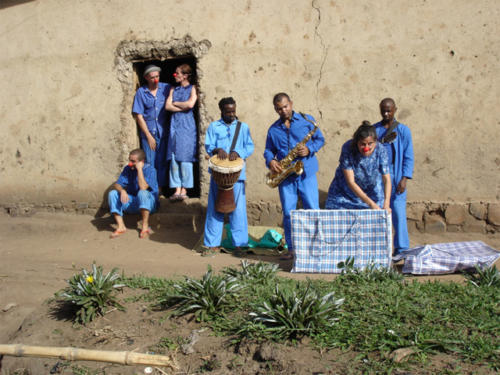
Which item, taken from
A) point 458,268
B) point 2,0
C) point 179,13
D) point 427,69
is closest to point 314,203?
point 458,268

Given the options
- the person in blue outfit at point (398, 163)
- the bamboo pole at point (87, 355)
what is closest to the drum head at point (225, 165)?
the person in blue outfit at point (398, 163)

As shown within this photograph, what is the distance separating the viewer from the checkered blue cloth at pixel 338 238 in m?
4.88

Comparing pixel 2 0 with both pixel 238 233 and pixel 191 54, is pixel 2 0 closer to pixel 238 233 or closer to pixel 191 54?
pixel 191 54

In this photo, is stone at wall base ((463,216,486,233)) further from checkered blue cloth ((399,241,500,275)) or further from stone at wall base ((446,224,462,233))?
checkered blue cloth ((399,241,500,275))

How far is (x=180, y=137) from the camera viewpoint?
24.2 ft

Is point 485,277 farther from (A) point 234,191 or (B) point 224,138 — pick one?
(B) point 224,138

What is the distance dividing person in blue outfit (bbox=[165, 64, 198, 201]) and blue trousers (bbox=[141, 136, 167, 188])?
28 cm

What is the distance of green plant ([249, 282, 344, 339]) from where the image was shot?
3547 millimetres

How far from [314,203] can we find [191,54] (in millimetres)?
3144

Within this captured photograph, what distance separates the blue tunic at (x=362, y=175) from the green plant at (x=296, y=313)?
1.64m

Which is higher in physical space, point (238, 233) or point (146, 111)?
point (146, 111)

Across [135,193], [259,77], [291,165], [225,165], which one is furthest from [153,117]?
[291,165]

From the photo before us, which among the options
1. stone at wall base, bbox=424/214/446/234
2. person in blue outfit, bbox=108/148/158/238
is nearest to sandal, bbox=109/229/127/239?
person in blue outfit, bbox=108/148/158/238

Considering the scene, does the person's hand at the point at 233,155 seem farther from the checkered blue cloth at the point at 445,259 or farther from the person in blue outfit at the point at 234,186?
the checkered blue cloth at the point at 445,259
